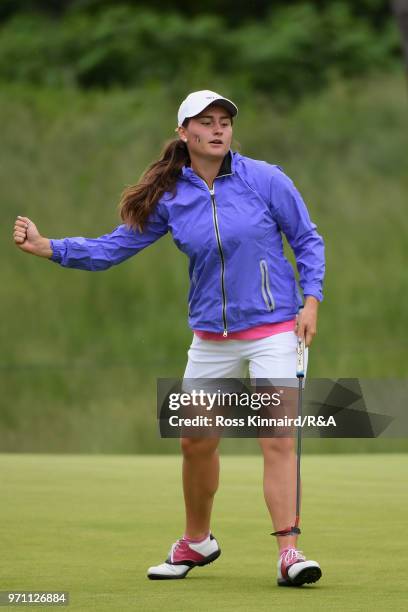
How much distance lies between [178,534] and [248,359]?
1.49m

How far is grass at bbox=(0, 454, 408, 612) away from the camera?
16.3ft

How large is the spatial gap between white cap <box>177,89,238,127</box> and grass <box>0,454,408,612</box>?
1693 mm

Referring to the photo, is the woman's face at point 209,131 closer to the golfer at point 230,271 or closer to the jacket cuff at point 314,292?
the golfer at point 230,271

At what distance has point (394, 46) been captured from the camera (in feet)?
79.4

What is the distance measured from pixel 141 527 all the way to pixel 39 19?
18.6 metres

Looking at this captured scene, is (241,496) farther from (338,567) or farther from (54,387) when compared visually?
(54,387)

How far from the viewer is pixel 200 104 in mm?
5539

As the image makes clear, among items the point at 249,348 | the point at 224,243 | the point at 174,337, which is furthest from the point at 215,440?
the point at 174,337

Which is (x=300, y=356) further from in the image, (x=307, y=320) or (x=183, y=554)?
(x=183, y=554)

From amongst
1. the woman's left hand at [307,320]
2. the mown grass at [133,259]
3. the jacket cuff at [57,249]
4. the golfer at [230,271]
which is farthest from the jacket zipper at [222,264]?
the mown grass at [133,259]

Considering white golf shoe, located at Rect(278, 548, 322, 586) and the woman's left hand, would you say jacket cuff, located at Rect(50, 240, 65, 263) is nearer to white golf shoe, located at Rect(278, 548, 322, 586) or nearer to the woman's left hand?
the woman's left hand

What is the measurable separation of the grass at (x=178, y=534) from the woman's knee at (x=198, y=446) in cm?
45

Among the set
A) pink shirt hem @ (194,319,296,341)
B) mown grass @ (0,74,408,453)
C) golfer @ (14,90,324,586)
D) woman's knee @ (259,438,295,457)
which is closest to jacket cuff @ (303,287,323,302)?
golfer @ (14,90,324,586)

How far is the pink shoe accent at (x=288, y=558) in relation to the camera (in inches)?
204
